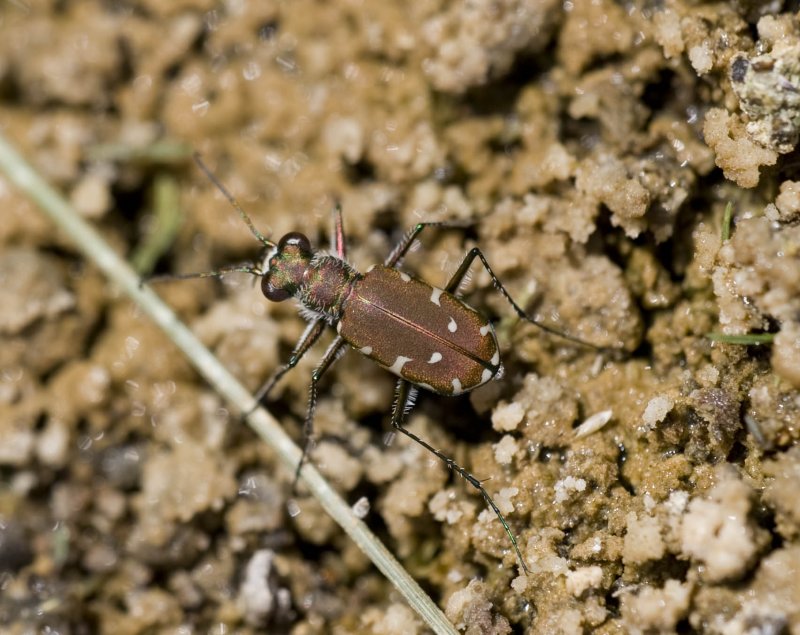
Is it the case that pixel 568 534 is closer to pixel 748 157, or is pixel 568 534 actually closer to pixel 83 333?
pixel 748 157

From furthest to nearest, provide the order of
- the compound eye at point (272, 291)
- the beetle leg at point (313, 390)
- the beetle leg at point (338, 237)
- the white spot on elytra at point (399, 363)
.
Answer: the beetle leg at point (338, 237), the compound eye at point (272, 291), the beetle leg at point (313, 390), the white spot on elytra at point (399, 363)

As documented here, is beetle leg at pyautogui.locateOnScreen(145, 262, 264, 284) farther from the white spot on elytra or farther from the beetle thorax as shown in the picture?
the white spot on elytra

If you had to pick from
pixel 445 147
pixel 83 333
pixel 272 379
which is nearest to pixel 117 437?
pixel 83 333

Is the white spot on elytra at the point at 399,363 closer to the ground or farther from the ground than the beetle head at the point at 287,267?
closer to the ground

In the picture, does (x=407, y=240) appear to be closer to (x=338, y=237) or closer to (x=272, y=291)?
(x=338, y=237)

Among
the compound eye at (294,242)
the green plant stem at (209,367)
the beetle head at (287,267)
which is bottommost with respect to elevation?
the green plant stem at (209,367)

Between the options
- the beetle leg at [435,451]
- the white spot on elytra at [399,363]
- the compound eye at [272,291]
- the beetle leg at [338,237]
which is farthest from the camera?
the beetle leg at [338,237]

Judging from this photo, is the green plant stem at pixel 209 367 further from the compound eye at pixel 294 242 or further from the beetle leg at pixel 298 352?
the compound eye at pixel 294 242

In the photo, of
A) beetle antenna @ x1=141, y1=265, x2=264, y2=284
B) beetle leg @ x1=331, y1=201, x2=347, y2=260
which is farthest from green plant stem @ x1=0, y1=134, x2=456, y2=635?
beetle leg @ x1=331, y1=201, x2=347, y2=260

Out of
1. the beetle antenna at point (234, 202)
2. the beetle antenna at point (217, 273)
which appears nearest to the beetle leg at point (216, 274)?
the beetle antenna at point (217, 273)
